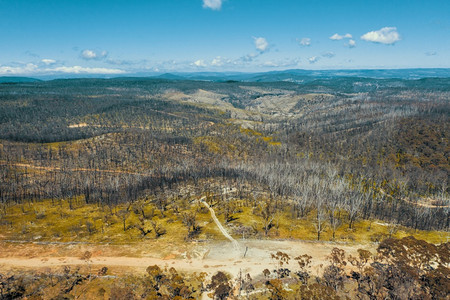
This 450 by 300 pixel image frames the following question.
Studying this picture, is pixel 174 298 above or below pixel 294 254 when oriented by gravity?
above

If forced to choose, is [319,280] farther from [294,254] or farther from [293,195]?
[293,195]

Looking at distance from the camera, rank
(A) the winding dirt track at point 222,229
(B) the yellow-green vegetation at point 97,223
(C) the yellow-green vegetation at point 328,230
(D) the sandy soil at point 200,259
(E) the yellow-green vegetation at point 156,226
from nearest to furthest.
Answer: (D) the sandy soil at point 200,259 → (A) the winding dirt track at point 222,229 → (B) the yellow-green vegetation at point 97,223 → (E) the yellow-green vegetation at point 156,226 → (C) the yellow-green vegetation at point 328,230

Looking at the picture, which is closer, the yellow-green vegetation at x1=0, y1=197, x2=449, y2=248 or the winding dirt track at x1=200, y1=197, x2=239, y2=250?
the winding dirt track at x1=200, y1=197, x2=239, y2=250

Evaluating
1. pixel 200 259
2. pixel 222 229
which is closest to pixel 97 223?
pixel 222 229

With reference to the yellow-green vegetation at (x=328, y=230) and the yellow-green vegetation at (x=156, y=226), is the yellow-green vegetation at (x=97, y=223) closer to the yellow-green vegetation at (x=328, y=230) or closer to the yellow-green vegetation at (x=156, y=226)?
the yellow-green vegetation at (x=156, y=226)

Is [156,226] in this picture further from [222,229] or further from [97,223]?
[222,229]

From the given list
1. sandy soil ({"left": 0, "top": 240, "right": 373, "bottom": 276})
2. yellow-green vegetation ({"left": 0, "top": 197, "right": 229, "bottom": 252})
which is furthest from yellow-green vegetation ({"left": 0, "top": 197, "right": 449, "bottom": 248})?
sandy soil ({"left": 0, "top": 240, "right": 373, "bottom": 276})

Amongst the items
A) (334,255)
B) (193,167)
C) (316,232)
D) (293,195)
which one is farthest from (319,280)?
(193,167)

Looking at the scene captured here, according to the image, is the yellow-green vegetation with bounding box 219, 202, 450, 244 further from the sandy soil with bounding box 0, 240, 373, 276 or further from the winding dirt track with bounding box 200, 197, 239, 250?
the sandy soil with bounding box 0, 240, 373, 276

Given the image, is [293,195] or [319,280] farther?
[293,195]

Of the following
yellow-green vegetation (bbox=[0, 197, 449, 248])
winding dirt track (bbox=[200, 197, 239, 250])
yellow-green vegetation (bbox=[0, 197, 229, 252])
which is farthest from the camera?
yellow-green vegetation (bbox=[0, 197, 449, 248])

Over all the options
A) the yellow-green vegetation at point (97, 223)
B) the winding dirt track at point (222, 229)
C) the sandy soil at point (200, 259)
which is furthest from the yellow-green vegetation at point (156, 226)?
the sandy soil at point (200, 259)
